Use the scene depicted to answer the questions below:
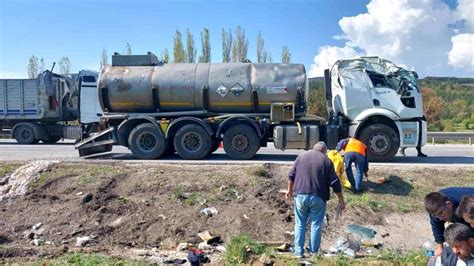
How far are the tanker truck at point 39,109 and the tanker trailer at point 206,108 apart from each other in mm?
7893

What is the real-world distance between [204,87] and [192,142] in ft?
5.33

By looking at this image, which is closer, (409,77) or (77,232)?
(77,232)

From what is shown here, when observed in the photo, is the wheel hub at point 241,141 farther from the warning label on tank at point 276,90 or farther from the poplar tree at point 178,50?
the poplar tree at point 178,50

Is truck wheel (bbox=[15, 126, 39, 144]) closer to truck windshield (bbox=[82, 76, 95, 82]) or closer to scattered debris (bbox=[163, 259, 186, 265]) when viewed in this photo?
truck windshield (bbox=[82, 76, 95, 82])

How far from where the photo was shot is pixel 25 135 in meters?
19.2

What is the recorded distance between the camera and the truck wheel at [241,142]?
1162 centimetres

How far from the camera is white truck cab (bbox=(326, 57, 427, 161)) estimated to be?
11.1m

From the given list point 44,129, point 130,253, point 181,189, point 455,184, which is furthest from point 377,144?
point 44,129

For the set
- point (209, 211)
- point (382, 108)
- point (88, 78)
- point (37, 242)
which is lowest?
point (37, 242)

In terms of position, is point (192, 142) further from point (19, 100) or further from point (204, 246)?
point (19, 100)

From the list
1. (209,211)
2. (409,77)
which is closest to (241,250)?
(209,211)

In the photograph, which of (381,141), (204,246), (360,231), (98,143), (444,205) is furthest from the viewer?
(98,143)

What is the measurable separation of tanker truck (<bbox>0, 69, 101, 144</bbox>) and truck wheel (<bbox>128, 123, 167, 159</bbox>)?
8.06 meters

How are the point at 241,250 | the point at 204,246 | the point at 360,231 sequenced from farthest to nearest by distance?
the point at 360,231
the point at 204,246
the point at 241,250
